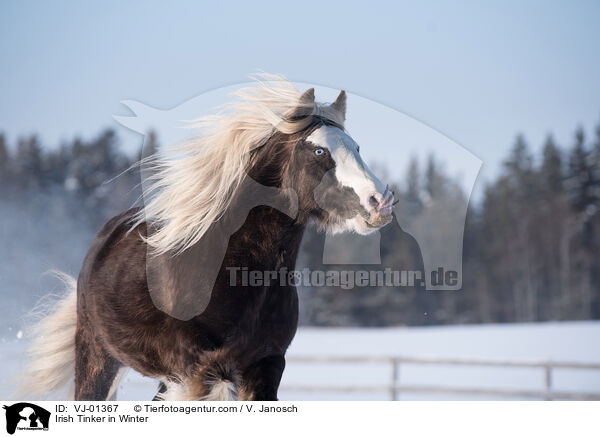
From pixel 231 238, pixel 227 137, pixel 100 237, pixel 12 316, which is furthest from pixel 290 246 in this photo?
pixel 12 316

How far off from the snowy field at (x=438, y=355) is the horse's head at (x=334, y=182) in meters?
2.31

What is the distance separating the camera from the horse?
188 centimetres

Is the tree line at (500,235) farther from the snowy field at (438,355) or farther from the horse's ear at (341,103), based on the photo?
the horse's ear at (341,103)

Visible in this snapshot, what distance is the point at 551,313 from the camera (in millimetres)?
17281

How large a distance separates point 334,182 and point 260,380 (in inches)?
30.1

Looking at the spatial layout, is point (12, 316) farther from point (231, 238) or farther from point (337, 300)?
point (337, 300)

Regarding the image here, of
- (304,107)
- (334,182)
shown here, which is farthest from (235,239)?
(304,107)

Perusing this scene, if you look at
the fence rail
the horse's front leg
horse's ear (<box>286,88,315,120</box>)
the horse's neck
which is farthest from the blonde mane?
the fence rail

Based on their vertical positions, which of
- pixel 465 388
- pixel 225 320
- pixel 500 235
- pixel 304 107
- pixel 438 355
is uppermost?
pixel 500 235

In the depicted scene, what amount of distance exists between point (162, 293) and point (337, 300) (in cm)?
1406

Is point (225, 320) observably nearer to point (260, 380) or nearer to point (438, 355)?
point (260, 380)

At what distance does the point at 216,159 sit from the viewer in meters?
2.07

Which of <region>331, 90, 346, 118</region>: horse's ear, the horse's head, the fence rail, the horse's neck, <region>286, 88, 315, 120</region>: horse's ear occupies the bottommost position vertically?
the fence rail

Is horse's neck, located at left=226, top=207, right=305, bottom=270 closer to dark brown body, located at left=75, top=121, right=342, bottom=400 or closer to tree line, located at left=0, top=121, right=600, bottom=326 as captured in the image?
dark brown body, located at left=75, top=121, right=342, bottom=400
